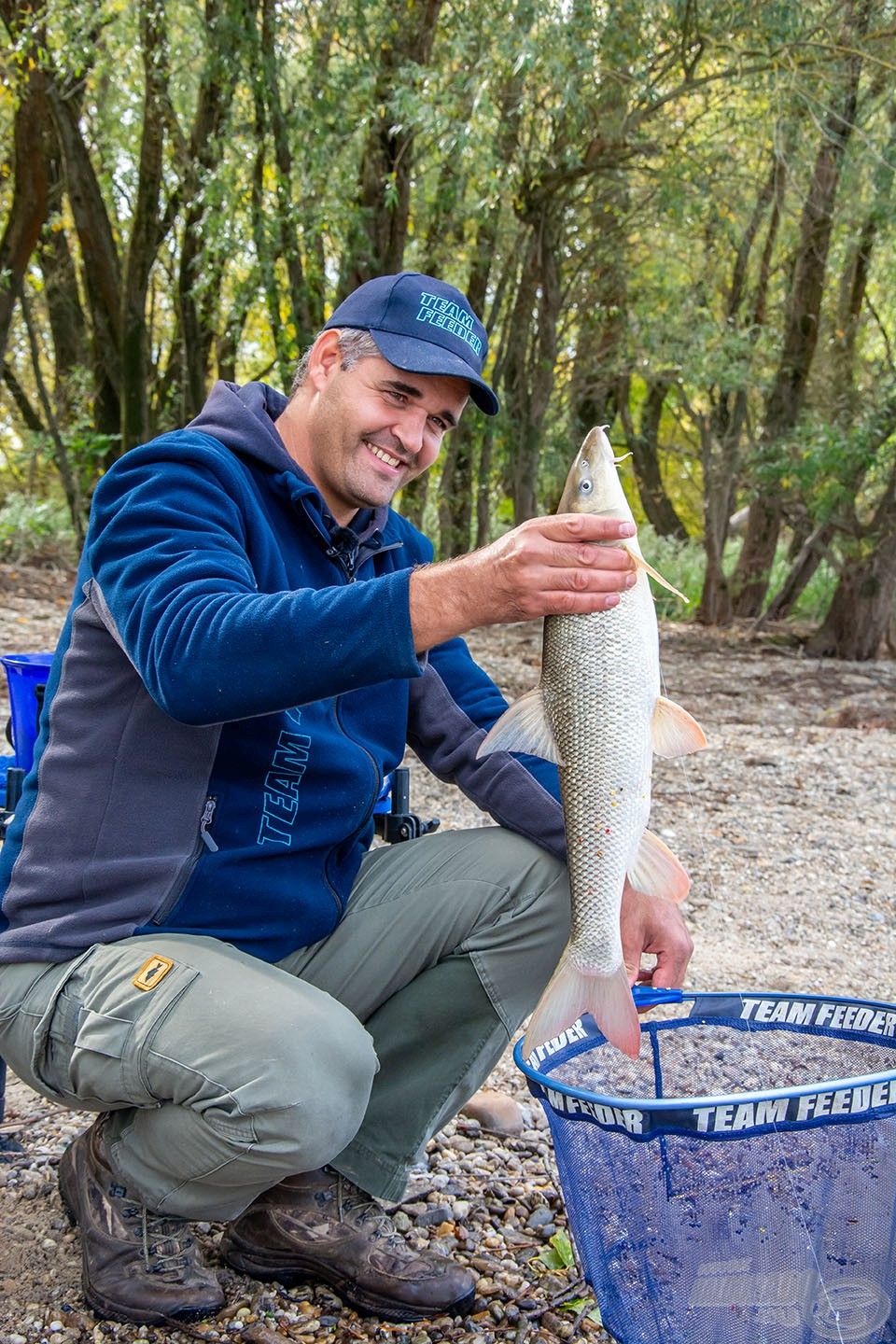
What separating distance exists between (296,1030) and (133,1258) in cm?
59

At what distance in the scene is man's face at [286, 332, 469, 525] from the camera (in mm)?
2840

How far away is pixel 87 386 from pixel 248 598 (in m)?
14.3

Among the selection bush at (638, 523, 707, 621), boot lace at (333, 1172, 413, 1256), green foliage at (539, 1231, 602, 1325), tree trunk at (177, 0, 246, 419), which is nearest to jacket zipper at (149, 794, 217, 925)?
boot lace at (333, 1172, 413, 1256)

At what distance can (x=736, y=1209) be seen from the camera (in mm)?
2156

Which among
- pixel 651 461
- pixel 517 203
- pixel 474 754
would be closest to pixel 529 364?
pixel 517 203

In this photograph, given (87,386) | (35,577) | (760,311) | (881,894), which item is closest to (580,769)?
(881,894)

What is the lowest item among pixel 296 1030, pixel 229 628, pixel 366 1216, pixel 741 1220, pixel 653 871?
pixel 366 1216

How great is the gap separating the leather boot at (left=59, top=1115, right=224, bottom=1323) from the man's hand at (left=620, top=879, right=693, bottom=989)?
1.08 m

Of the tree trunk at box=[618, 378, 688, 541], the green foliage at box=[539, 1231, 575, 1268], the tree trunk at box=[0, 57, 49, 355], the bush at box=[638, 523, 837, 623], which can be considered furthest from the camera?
the tree trunk at box=[618, 378, 688, 541]

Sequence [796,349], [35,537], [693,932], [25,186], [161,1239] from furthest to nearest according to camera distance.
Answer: [796,349], [35,537], [25,186], [693,932], [161,1239]

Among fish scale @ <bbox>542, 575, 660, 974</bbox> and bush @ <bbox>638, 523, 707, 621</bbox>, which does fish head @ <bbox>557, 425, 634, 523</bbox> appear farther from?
bush @ <bbox>638, 523, 707, 621</bbox>

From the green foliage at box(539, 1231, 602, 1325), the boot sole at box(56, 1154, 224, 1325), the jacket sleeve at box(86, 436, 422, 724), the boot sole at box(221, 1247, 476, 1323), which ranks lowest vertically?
the green foliage at box(539, 1231, 602, 1325)

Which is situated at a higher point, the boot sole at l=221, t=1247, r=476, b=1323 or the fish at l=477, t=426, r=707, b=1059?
the fish at l=477, t=426, r=707, b=1059

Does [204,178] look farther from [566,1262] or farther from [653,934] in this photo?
[566,1262]
